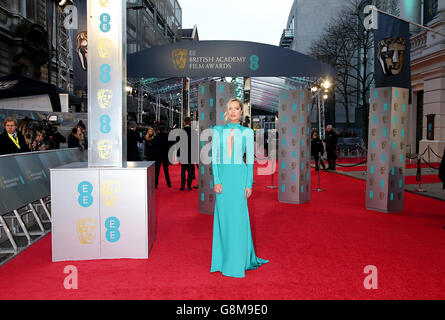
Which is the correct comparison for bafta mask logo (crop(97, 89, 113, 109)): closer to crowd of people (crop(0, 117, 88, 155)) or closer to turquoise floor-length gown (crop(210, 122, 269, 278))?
turquoise floor-length gown (crop(210, 122, 269, 278))

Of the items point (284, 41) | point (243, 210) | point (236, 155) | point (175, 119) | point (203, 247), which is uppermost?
point (284, 41)

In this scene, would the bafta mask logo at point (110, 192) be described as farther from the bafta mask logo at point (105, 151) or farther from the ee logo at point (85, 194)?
the bafta mask logo at point (105, 151)

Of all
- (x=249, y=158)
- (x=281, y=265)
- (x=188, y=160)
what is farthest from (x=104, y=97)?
(x=188, y=160)

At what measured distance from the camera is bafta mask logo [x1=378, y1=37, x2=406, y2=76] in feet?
28.7

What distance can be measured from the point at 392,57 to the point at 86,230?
7.70m

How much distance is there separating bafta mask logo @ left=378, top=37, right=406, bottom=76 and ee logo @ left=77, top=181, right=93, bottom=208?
7.16 metres

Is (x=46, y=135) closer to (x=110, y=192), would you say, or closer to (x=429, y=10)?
(x=110, y=192)

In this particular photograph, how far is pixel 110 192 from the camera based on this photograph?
4727 millimetres

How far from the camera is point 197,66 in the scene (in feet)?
46.8

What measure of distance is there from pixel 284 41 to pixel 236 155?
173 ft

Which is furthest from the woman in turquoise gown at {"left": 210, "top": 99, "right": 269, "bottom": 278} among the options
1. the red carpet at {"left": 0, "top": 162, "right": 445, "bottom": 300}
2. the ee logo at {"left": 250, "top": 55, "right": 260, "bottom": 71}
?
the ee logo at {"left": 250, "top": 55, "right": 260, "bottom": 71}

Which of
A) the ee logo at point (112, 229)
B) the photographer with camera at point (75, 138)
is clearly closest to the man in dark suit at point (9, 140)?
the ee logo at point (112, 229)
